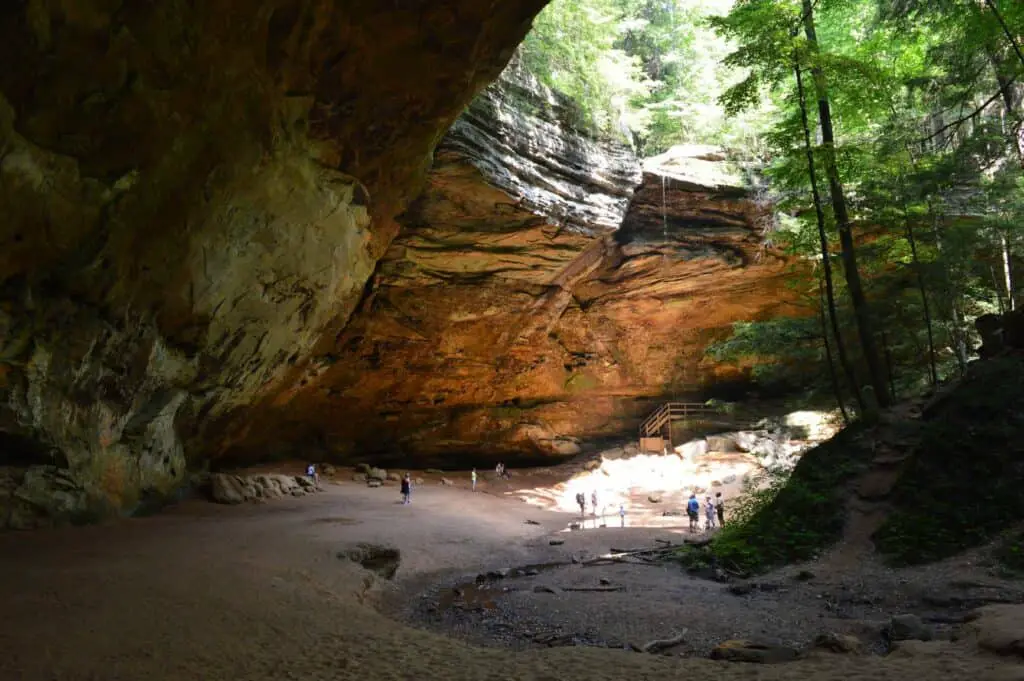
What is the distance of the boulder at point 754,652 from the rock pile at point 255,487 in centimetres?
1386

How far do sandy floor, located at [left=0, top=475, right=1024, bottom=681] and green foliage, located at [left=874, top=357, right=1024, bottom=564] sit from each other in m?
4.20

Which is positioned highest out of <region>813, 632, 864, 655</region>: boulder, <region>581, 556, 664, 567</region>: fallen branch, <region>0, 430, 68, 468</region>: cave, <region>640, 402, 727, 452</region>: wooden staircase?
<region>640, 402, 727, 452</region>: wooden staircase

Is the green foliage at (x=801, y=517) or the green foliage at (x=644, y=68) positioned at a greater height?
the green foliage at (x=644, y=68)

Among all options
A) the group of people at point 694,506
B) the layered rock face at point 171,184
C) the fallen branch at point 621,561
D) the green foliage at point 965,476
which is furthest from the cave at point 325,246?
the green foliage at point 965,476

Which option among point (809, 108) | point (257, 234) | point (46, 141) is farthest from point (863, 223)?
point (46, 141)

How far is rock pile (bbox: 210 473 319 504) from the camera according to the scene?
15398 mm

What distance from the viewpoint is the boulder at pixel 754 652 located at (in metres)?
5.12

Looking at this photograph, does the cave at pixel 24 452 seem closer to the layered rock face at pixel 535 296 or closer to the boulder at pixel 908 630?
the layered rock face at pixel 535 296

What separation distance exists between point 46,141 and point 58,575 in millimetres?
5445

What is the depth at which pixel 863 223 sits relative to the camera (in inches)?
471

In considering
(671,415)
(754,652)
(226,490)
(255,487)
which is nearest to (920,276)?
(754,652)

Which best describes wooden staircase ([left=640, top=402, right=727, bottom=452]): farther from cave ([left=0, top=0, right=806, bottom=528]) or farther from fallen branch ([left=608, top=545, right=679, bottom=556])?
fallen branch ([left=608, top=545, right=679, bottom=556])

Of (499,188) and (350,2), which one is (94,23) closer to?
(350,2)

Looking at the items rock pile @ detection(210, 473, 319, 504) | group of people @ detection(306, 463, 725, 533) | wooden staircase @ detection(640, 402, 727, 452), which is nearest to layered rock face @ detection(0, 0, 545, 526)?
rock pile @ detection(210, 473, 319, 504)
